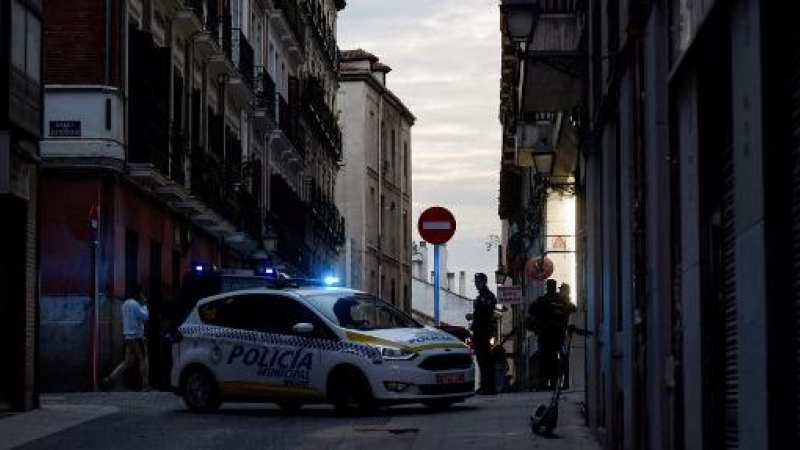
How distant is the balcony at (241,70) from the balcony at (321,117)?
13426 mm

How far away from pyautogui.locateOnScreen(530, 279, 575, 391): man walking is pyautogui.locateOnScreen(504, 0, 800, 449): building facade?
11.1 feet

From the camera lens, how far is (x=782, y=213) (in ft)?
22.3

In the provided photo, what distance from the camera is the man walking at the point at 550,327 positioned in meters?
20.2

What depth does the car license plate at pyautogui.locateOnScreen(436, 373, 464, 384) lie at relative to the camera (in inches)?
854

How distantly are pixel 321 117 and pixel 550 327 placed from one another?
4563cm

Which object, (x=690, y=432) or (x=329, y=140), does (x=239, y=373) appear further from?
(x=329, y=140)

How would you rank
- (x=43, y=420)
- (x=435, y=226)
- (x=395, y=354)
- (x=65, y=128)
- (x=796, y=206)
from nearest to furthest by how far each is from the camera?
(x=796, y=206)
(x=43, y=420)
(x=395, y=354)
(x=435, y=226)
(x=65, y=128)

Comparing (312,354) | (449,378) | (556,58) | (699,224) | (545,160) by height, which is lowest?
(449,378)

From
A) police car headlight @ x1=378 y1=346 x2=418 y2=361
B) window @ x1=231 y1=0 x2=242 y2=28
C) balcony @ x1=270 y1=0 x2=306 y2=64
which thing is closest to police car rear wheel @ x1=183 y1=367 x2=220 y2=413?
police car headlight @ x1=378 y1=346 x2=418 y2=361

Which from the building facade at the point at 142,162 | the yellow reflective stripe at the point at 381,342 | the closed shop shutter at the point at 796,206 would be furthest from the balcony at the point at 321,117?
the closed shop shutter at the point at 796,206

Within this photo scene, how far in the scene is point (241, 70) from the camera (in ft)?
152

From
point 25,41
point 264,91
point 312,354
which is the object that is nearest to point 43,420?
point 312,354

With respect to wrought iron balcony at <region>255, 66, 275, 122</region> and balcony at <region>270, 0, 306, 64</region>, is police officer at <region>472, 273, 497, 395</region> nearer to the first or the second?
wrought iron balcony at <region>255, 66, 275, 122</region>

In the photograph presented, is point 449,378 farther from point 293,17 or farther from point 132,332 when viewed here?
point 293,17
